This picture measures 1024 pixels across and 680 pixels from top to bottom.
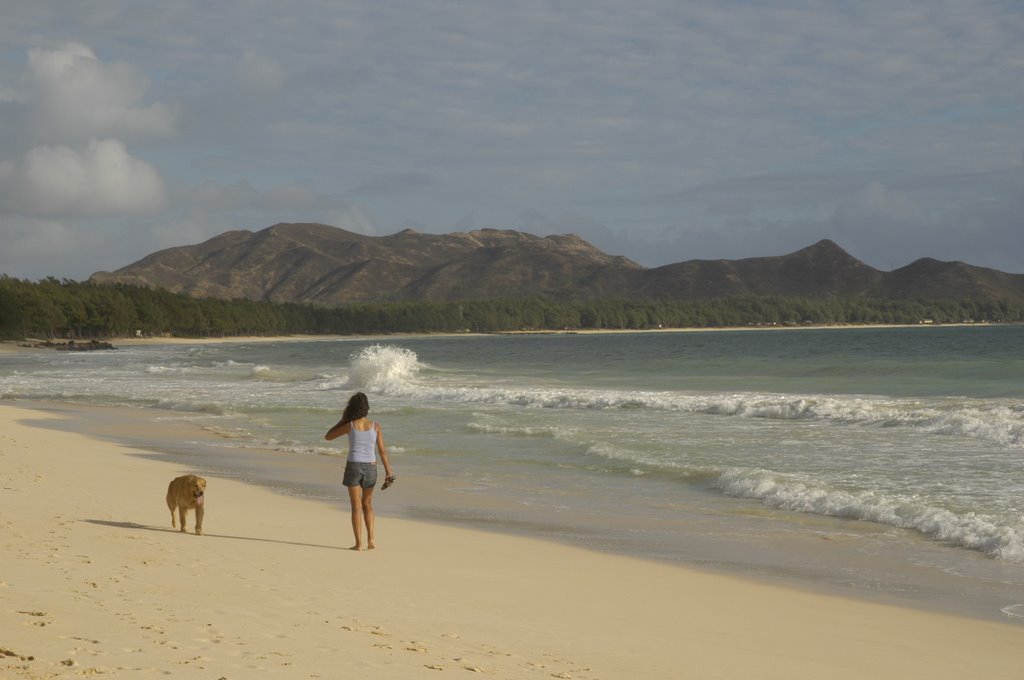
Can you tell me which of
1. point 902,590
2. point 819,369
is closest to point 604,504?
point 902,590

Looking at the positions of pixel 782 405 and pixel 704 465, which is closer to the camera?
pixel 704 465

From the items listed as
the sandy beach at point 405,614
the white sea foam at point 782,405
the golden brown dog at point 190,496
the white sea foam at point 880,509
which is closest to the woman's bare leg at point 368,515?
the sandy beach at point 405,614

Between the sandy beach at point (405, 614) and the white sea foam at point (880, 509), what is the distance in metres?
3.12

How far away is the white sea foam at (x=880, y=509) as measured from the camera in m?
10.7

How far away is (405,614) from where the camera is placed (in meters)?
7.27

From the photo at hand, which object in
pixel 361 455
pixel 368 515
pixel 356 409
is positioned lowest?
pixel 368 515

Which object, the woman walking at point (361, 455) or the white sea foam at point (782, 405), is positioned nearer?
the woman walking at point (361, 455)

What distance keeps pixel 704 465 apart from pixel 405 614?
10.3 meters

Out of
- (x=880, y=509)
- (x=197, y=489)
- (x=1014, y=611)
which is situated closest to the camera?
(x=1014, y=611)

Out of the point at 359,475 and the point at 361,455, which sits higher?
the point at 361,455

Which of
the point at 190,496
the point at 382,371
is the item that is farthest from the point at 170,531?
the point at 382,371

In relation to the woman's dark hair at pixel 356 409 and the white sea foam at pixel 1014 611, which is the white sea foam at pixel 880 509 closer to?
the white sea foam at pixel 1014 611

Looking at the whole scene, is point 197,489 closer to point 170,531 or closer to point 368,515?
point 170,531

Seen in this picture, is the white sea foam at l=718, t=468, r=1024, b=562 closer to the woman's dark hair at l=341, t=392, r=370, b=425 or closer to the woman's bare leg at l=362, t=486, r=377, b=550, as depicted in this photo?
the woman's bare leg at l=362, t=486, r=377, b=550
